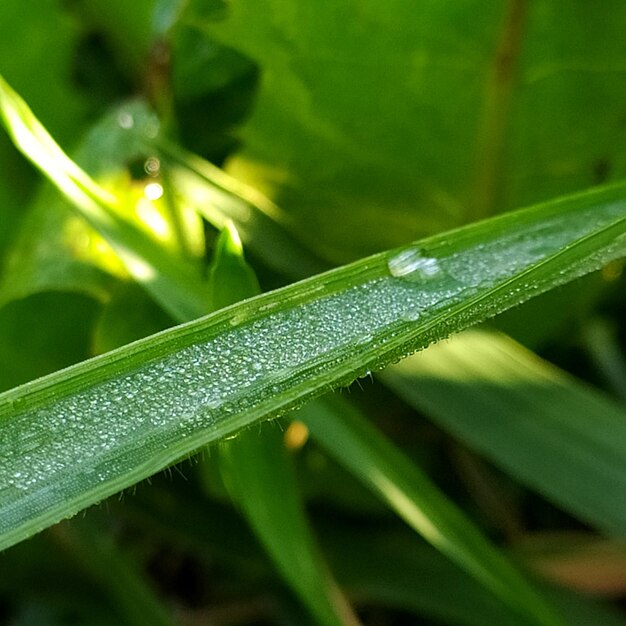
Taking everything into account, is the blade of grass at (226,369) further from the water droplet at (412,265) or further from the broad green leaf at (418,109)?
the broad green leaf at (418,109)

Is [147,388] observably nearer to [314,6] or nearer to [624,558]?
[314,6]

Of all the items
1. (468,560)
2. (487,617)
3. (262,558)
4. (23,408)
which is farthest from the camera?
(262,558)

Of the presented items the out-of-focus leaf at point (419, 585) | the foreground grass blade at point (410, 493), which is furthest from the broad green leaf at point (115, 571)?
the foreground grass blade at point (410, 493)

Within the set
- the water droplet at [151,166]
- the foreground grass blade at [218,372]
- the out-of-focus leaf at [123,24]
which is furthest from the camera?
the out-of-focus leaf at [123,24]

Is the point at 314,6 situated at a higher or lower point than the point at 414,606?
higher

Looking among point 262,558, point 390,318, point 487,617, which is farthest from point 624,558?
point 390,318

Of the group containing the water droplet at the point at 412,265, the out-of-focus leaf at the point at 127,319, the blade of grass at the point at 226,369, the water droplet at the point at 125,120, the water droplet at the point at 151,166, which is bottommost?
the blade of grass at the point at 226,369

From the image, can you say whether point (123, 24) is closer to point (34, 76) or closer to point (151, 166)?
point (34, 76)
